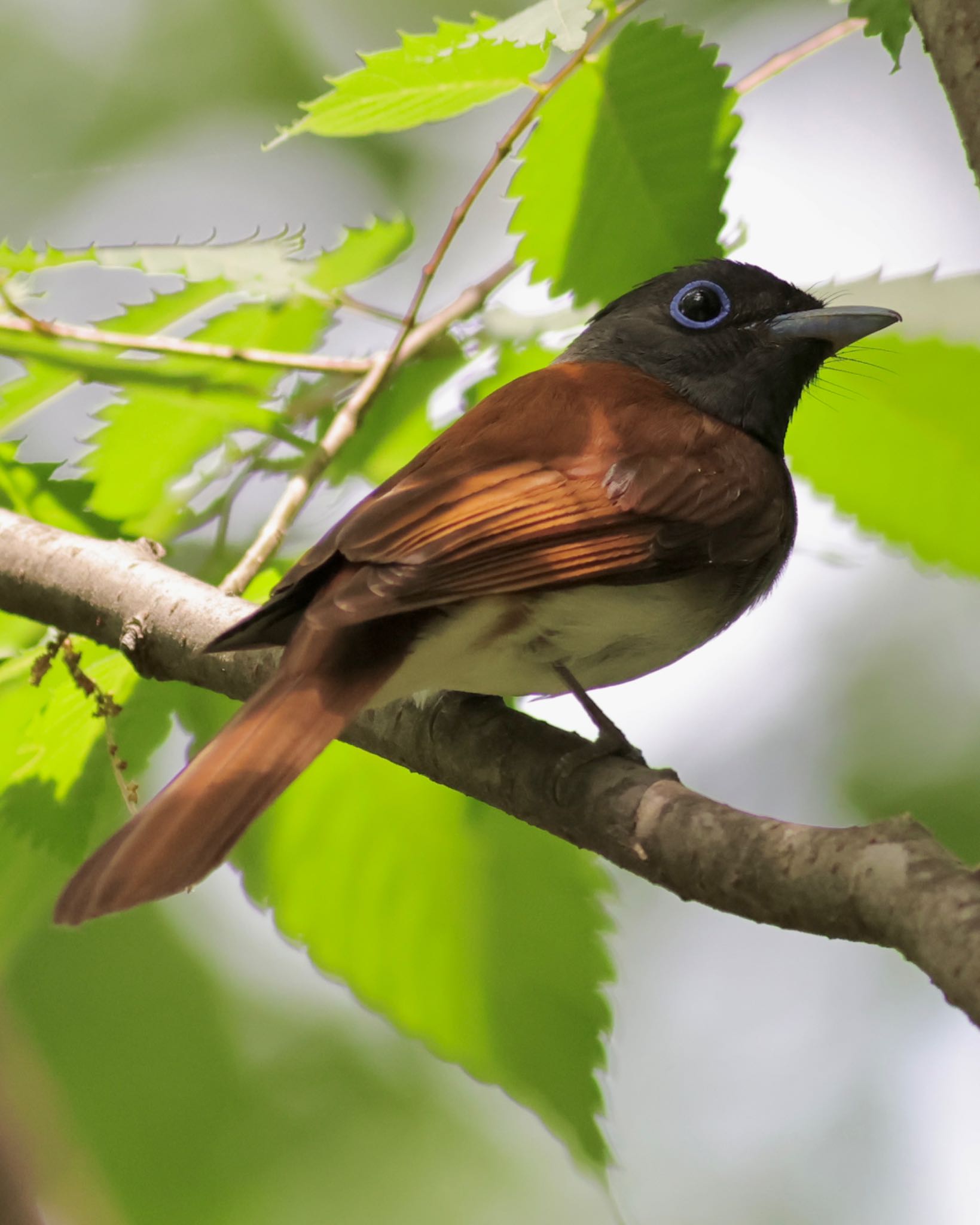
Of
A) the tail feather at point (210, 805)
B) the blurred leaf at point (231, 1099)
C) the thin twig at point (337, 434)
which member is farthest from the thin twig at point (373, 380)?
the blurred leaf at point (231, 1099)

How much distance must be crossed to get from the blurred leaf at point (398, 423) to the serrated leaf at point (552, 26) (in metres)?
0.76

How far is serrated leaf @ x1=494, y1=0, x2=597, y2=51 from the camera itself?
2.01 meters

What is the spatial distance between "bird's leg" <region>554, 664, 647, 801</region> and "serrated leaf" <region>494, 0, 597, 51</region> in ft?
3.51

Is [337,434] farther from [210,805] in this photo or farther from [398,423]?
[210,805]

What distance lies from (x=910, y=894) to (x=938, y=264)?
157 cm

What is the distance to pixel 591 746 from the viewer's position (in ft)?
7.14

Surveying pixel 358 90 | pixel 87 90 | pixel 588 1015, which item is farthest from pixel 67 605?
pixel 87 90

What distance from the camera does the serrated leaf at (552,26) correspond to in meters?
2.01

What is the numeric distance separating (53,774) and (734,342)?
1.87 m

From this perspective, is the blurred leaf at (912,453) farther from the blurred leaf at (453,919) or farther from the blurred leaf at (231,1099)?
the blurred leaf at (231,1099)

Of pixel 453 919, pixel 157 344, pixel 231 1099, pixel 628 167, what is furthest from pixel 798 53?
pixel 231 1099

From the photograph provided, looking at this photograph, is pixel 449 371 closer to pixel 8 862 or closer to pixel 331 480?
pixel 331 480

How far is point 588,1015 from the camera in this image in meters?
2.02

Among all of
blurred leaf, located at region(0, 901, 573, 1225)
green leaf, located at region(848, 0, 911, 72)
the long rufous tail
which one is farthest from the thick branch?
blurred leaf, located at region(0, 901, 573, 1225)
